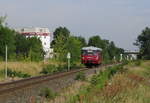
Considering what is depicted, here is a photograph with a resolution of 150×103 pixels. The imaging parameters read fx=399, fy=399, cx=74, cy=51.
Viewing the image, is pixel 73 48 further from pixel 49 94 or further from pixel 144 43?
pixel 49 94

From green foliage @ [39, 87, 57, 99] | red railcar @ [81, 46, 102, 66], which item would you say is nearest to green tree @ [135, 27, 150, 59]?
red railcar @ [81, 46, 102, 66]

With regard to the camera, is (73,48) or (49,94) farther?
(73,48)

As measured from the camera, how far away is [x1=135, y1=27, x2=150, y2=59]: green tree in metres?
98.4

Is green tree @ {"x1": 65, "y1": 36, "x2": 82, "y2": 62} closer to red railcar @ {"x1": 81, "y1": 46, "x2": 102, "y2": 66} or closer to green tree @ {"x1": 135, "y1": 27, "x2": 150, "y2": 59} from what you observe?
green tree @ {"x1": 135, "y1": 27, "x2": 150, "y2": 59}

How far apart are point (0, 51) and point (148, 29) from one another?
41.4m

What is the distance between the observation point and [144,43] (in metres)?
104

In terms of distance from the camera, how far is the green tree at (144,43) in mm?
98400

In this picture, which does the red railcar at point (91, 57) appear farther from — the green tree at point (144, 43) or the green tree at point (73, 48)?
the green tree at point (144, 43)

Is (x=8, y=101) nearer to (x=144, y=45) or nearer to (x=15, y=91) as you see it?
(x=15, y=91)

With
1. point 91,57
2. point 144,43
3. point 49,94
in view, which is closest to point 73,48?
point 144,43

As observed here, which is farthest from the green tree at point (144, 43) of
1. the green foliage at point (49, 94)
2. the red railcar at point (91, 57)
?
the green foliage at point (49, 94)

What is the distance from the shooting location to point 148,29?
109 m

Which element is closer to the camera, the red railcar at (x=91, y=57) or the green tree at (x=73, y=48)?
the red railcar at (x=91, y=57)

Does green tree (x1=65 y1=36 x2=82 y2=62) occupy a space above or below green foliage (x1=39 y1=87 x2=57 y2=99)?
above
